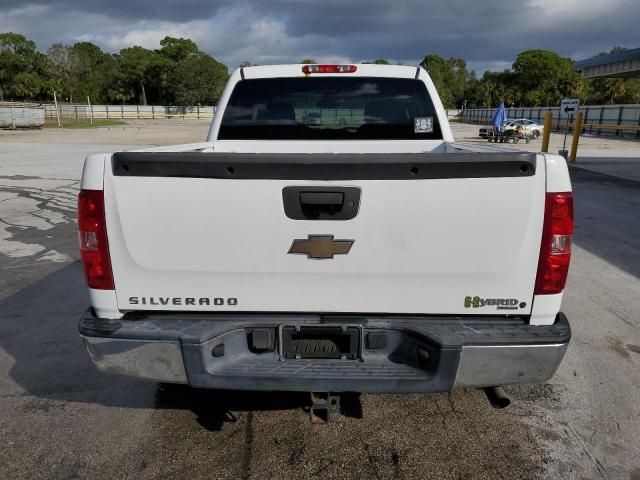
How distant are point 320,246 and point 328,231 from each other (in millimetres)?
80

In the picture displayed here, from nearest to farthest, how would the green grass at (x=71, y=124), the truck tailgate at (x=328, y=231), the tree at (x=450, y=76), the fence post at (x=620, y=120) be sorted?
1. the truck tailgate at (x=328, y=231)
2. the fence post at (x=620, y=120)
3. the green grass at (x=71, y=124)
4. the tree at (x=450, y=76)

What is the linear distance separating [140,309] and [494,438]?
2108 millimetres

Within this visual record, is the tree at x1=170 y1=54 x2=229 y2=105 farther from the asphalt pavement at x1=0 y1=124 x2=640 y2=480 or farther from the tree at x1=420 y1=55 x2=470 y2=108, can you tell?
the asphalt pavement at x1=0 y1=124 x2=640 y2=480

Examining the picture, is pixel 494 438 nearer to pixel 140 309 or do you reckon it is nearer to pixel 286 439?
pixel 286 439

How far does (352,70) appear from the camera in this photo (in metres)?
4.44

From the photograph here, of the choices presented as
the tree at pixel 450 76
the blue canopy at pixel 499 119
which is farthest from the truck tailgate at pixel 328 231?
the tree at pixel 450 76

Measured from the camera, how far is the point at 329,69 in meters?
4.42

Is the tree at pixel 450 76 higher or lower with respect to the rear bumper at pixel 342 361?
higher

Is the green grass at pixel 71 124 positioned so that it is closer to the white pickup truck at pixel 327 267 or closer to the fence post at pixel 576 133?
the fence post at pixel 576 133

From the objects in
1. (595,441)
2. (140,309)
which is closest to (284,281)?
(140,309)

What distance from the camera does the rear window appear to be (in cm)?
448

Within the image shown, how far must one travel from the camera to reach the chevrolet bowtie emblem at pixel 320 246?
2.31 m

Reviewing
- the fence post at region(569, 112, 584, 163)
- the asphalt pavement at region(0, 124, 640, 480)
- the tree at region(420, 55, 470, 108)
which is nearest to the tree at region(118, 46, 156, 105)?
the tree at region(420, 55, 470, 108)

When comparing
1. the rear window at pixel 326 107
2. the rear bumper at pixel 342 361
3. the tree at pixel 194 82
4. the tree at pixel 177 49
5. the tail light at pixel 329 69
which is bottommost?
the rear bumper at pixel 342 361
